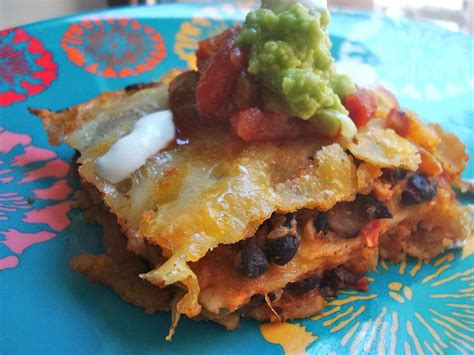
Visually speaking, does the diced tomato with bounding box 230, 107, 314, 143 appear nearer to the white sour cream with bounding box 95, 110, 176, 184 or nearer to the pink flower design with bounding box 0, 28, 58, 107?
the white sour cream with bounding box 95, 110, 176, 184

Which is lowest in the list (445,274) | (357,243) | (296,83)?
(445,274)

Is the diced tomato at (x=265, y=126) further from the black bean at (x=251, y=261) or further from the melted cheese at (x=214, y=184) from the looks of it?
the black bean at (x=251, y=261)

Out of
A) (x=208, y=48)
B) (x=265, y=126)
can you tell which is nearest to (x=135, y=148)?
(x=265, y=126)

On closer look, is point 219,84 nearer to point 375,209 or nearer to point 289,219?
point 289,219

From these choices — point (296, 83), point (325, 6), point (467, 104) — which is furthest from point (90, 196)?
point (467, 104)

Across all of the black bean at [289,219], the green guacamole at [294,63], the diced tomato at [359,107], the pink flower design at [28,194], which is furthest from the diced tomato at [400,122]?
the pink flower design at [28,194]

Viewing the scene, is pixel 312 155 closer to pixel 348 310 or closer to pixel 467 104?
pixel 348 310

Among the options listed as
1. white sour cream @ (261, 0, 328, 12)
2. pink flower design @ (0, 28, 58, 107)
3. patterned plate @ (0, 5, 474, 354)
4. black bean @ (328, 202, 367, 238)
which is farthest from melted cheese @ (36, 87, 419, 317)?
pink flower design @ (0, 28, 58, 107)
